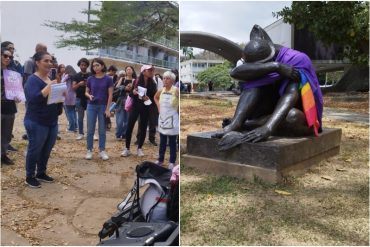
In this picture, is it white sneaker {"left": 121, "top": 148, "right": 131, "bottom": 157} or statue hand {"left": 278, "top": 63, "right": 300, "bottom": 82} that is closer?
white sneaker {"left": 121, "top": 148, "right": 131, "bottom": 157}

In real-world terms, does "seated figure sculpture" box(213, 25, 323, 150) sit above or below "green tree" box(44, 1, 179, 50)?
below

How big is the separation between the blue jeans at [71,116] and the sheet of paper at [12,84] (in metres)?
0.30

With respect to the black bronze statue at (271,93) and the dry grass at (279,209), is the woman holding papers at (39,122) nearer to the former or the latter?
the dry grass at (279,209)

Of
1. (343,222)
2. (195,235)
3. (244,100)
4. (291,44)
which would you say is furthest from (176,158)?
(291,44)

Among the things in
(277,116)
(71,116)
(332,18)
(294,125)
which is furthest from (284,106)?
(332,18)

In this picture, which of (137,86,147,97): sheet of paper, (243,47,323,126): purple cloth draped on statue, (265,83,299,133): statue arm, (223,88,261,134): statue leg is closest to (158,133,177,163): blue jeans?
(137,86,147,97): sheet of paper

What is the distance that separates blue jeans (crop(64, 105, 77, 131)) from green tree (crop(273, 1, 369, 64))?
22.3 feet

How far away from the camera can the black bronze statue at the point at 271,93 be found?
11.0 ft

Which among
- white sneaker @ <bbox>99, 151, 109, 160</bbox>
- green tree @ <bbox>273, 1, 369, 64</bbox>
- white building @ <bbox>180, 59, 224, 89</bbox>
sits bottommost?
white sneaker @ <bbox>99, 151, 109, 160</bbox>

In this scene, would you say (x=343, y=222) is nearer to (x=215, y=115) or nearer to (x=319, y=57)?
(x=215, y=115)

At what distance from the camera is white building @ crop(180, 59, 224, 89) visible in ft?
6.22

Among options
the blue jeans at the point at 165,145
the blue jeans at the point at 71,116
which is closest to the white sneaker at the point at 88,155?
the blue jeans at the point at 71,116

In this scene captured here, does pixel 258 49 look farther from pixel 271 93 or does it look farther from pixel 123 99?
pixel 123 99

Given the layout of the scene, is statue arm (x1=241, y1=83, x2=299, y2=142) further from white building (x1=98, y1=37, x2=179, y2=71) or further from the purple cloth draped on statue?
white building (x1=98, y1=37, x2=179, y2=71)
